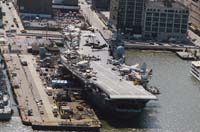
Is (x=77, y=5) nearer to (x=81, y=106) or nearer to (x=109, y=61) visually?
(x=109, y=61)

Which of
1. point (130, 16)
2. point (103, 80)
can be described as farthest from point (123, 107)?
point (130, 16)

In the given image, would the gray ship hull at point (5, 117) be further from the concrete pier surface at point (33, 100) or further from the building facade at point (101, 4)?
the building facade at point (101, 4)

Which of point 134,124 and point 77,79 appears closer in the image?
point 134,124

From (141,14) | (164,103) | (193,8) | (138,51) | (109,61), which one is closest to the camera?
(164,103)

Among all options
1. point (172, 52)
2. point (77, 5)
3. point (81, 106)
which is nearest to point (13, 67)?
point (81, 106)

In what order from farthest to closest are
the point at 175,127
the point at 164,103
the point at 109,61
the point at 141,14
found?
the point at 141,14 < the point at 109,61 < the point at 164,103 < the point at 175,127

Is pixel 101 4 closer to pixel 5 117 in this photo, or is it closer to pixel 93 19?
pixel 93 19

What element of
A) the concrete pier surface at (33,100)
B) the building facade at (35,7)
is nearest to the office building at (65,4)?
the building facade at (35,7)
